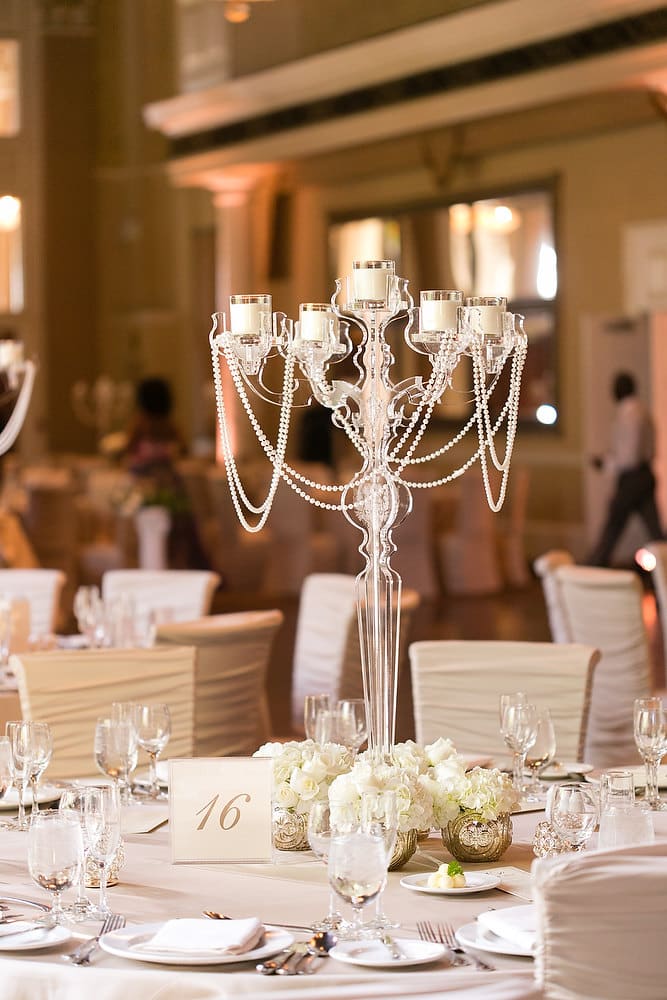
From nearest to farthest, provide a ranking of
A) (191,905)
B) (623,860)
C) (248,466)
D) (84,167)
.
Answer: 1. (623,860)
2. (191,905)
3. (248,466)
4. (84,167)

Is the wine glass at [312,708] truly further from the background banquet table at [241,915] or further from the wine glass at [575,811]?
the wine glass at [575,811]

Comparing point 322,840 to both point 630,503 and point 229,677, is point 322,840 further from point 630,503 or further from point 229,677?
point 630,503

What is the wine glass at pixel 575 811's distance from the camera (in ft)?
→ 7.75

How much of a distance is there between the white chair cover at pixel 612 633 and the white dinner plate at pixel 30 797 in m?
2.54

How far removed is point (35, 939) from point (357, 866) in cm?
44

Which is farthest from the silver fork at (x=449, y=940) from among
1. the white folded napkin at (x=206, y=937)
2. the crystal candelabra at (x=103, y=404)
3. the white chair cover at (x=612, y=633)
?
the crystal candelabra at (x=103, y=404)

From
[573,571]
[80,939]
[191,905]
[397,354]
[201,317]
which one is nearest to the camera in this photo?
[80,939]

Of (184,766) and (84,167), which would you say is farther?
(84,167)

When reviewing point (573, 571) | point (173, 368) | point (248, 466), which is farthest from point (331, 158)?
point (573, 571)

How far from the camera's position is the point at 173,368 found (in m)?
18.9

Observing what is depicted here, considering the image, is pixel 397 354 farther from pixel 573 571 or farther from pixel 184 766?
pixel 184 766

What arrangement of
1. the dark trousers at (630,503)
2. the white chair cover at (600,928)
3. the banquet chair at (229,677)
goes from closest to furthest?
the white chair cover at (600,928), the banquet chair at (229,677), the dark trousers at (630,503)

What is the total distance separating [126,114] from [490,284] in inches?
276

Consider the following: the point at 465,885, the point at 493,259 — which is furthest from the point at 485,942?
the point at 493,259
